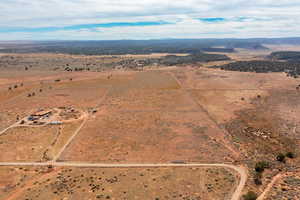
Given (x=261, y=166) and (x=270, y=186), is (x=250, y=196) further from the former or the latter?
(x=261, y=166)

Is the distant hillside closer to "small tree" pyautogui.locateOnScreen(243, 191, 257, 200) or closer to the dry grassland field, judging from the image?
the dry grassland field

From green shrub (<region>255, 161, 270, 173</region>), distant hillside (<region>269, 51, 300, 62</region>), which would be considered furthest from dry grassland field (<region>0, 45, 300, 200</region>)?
distant hillside (<region>269, 51, 300, 62</region>)

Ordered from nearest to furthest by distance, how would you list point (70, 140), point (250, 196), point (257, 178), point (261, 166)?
point (250, 196), point (257, 178), point (261, 166), point (70, 140)

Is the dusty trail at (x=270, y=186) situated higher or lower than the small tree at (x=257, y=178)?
lower

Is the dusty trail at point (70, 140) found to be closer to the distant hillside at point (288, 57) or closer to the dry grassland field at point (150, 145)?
the dry grassland field at point (150, 145)

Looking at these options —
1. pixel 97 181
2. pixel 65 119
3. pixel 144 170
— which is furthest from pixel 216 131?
pixel 65 119

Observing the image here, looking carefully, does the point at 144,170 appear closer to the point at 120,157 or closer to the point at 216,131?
the point at 120,157

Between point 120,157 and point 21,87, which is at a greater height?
point 21,87

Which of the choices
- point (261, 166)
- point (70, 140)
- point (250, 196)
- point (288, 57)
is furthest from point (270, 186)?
point (288, 57)

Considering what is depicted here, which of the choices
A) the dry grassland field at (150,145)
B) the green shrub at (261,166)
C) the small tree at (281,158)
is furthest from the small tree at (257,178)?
the small tree at (281,158)
